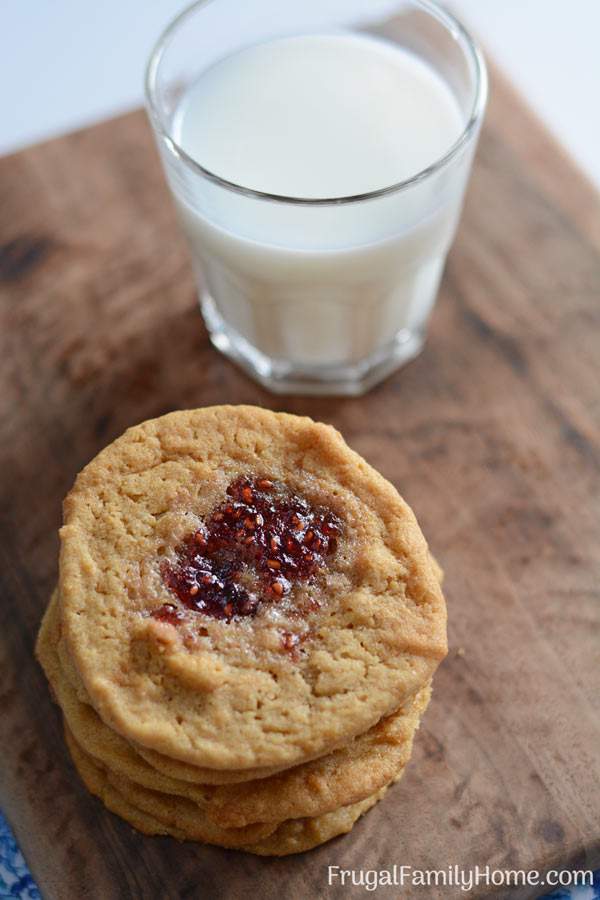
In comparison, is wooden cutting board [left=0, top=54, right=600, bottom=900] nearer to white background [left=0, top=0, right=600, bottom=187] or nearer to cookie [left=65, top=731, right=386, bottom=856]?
cookie [left=65, top=731, right=386, bottom=856]

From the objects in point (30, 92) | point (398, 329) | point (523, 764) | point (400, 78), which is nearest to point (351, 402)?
point (398, 329)

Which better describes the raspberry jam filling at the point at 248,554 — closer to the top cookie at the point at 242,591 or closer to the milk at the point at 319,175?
the top cookie at the point at 242,591

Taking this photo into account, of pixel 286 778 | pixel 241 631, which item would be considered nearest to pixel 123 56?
pixel 241 631

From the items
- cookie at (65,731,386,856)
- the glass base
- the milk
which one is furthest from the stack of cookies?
the glass base

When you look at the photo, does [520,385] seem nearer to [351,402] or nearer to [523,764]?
[351,402]

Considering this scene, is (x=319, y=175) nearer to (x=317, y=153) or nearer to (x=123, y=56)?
(x=317, y=153)
